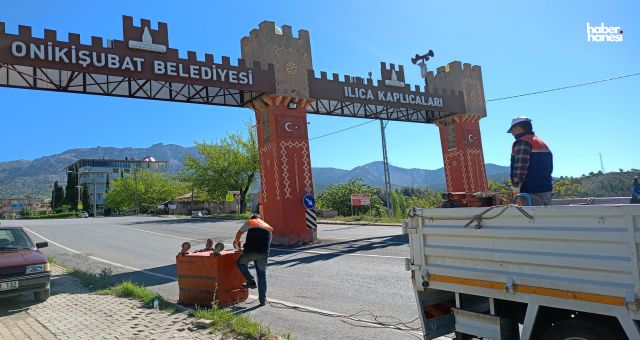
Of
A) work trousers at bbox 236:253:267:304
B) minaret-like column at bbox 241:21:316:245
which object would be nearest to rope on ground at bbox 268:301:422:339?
work trousers at bbox 236:253:267:304

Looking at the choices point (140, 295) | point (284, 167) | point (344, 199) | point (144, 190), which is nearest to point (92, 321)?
point (140, 295)

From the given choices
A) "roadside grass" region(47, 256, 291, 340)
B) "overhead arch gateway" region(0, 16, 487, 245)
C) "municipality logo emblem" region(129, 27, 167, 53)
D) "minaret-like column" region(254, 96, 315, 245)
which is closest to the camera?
"roadside grass" region(47, 256, 291, 340)

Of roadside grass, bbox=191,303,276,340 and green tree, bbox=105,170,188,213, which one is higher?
green tree, bbox=105,170,188,213

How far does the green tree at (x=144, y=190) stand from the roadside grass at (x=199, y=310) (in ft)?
249

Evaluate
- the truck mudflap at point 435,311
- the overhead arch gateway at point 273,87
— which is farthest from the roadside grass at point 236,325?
the overhead arch gateway at point 273,87

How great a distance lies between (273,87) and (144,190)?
7522cm

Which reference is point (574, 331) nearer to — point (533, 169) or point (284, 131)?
point (533, 169)

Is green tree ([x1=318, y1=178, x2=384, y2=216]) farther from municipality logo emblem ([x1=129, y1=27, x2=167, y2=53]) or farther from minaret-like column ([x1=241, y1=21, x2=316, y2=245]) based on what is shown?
municipality logo emblem ([x1=129, y1=27, x2=167, y2=53])

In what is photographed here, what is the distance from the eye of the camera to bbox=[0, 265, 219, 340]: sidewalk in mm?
5996

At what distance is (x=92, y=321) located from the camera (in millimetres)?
6797

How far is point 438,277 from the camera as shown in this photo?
14.1 feet

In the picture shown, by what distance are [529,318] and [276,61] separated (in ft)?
51.3

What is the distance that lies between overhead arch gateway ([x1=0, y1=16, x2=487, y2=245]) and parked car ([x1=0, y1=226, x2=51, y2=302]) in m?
6.44

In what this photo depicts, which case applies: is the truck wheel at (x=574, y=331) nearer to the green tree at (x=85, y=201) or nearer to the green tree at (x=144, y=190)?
the green tree at (x=144, y=190)
